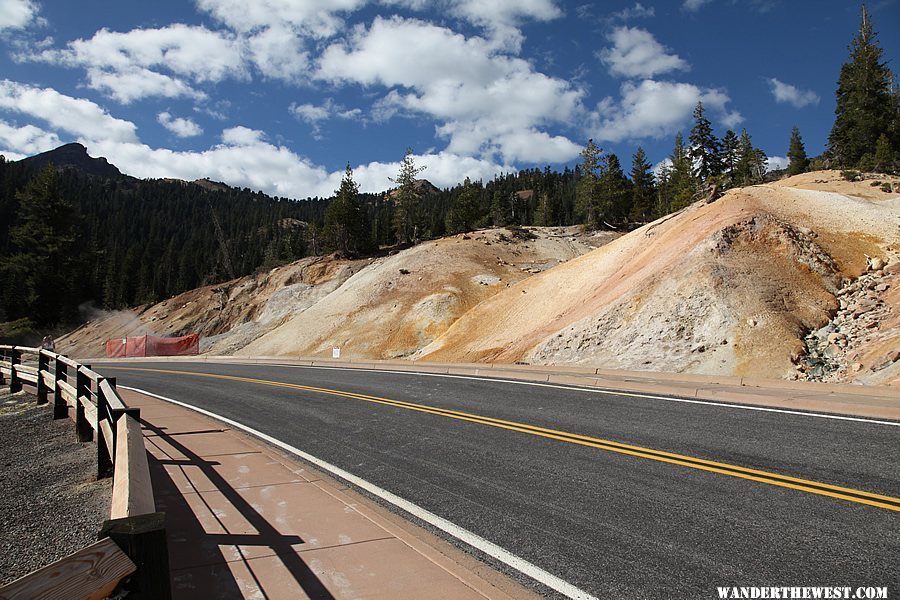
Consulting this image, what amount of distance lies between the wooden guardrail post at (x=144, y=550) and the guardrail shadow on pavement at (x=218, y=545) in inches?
59.6

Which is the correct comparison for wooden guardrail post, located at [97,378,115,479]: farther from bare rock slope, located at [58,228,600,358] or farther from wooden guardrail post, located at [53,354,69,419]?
bare rock slope, located at [58,228,600,358]

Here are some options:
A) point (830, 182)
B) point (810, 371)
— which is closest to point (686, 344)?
point (810, 371)

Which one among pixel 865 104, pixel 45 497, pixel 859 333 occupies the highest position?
pixel 865 104

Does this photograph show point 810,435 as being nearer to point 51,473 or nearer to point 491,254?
point 51,473

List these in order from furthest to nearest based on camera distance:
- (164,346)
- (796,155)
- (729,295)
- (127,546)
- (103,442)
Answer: (796,155), (164,346), (729,295), (103,442), (127,546)

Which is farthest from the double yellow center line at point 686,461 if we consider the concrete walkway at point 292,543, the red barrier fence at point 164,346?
the red barrier fence at point 164,346

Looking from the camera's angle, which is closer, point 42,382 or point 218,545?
point 218,545

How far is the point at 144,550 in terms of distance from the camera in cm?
233

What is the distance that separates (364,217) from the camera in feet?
295

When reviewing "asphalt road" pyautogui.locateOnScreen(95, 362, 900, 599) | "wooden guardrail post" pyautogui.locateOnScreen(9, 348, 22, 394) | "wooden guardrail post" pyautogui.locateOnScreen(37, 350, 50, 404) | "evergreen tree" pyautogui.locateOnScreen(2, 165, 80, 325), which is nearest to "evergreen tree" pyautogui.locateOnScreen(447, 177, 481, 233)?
"evergreen tree" pyautogui.locateOnScreen(2, 165, 80, 325)

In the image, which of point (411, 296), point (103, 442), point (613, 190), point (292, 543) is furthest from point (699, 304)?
point (613, 190)

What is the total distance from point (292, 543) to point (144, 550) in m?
2.40

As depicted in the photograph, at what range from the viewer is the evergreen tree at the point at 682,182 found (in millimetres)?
65556

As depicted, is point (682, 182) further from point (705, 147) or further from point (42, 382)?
point (42, 382)
